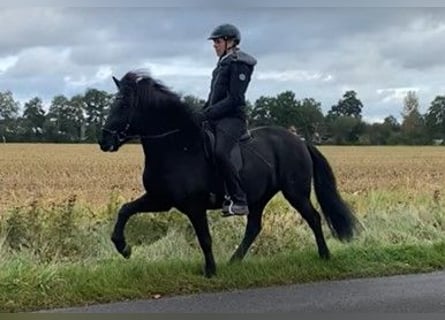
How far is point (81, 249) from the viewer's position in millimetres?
9000

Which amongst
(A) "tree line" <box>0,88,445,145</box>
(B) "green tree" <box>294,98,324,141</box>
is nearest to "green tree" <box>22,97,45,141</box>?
(A) "tree line" <box>0,88,445,145</box>

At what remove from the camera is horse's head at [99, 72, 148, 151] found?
7.38 meters

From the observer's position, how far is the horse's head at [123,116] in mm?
7379

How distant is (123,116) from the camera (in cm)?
753

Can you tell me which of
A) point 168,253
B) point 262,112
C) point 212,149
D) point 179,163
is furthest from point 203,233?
point 262,112

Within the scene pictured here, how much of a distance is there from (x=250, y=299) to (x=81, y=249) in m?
3.18

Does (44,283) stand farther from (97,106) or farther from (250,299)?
(97,106)

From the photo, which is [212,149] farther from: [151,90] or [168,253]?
[168,253]

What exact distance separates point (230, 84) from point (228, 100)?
7.8 inches

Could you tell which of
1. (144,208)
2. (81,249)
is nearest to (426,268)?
(144,208)

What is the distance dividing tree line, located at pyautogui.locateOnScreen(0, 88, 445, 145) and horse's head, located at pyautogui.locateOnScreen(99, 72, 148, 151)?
0.53 ft

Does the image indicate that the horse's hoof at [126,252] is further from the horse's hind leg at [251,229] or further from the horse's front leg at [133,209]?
the horse's hind leg at [251,229]

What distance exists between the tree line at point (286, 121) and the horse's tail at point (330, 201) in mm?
1214

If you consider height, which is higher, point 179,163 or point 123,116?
point 123,116
